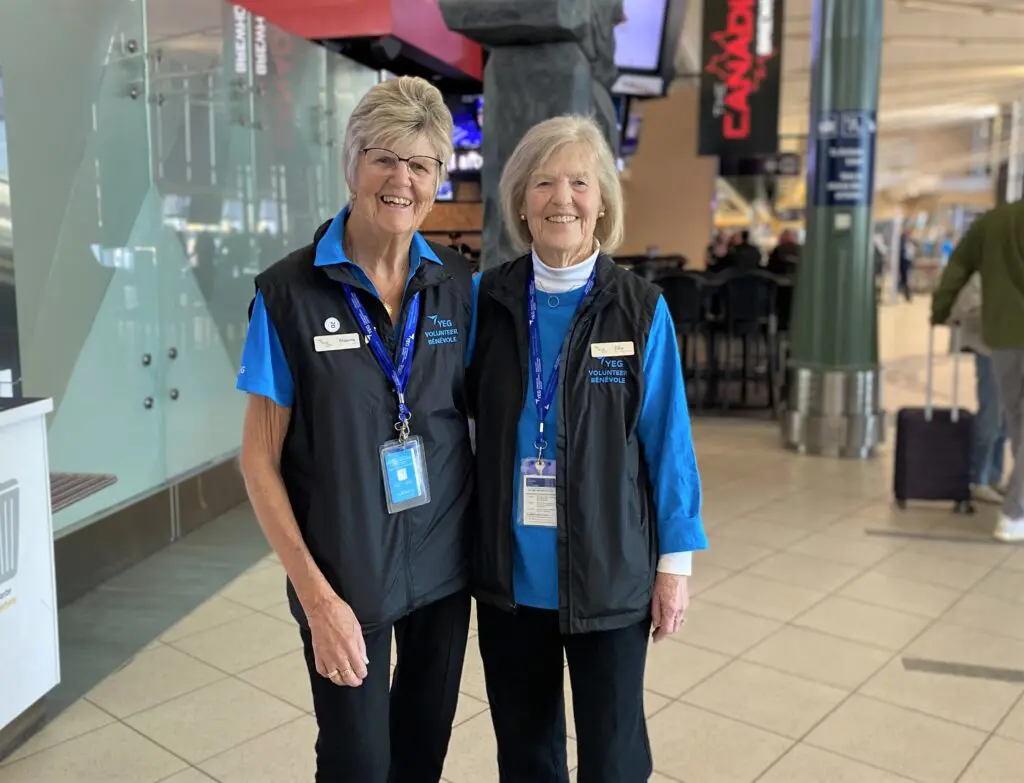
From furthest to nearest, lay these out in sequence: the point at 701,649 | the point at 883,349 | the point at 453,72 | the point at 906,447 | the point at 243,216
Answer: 1. the point at 883,349
2. the point at 453,72
3. the point at 243,216
4. the point at 906,447
5. the point at 701,649

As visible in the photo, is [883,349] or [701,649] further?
[883,349]

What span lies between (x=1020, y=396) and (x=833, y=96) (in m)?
2.50

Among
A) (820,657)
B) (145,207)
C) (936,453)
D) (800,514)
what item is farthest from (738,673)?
(145,207)

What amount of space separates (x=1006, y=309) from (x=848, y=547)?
51.9 inches

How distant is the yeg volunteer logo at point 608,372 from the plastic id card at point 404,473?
0.97ft

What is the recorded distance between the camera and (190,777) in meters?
2.35

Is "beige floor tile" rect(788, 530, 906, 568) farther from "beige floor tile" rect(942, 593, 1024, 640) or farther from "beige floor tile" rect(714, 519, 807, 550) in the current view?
"beige floor tile" rect(942, 593, 1024, 640)

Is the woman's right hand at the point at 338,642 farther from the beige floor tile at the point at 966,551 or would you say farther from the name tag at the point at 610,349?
the beige floor tile at the point at 966,551

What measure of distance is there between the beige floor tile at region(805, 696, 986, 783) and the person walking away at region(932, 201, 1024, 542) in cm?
206

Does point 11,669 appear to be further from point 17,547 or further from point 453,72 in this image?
point 453,72

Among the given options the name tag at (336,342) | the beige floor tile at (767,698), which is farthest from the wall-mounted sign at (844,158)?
the name tag at (336,342)

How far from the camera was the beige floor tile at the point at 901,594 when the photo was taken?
3.56 metres

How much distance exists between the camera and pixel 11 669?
2.30 metres

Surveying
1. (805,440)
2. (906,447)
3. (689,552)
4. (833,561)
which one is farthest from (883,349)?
(689,552)
